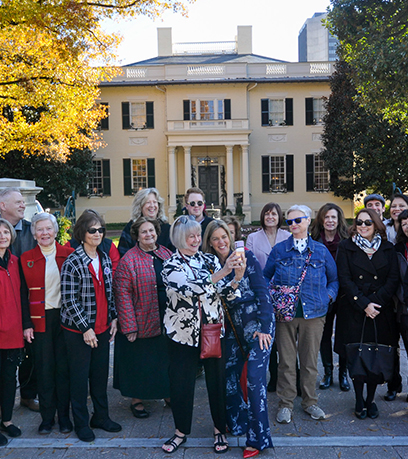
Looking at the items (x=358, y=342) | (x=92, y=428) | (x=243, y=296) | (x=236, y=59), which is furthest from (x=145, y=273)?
(x=236, y=59)

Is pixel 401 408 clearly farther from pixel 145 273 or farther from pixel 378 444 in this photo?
pixel 145 273

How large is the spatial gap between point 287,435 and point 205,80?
913 inches

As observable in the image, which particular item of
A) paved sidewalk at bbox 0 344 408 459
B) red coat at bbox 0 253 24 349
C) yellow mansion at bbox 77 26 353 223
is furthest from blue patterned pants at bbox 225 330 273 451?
yellow mansion at bbox 77 26 353 223

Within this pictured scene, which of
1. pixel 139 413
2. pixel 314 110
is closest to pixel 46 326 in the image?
pixel 139 413

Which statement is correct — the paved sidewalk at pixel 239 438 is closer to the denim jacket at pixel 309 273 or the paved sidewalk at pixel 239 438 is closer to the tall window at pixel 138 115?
the denim jacket at pixel 309 273

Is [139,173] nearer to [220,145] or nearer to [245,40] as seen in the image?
[220,145]

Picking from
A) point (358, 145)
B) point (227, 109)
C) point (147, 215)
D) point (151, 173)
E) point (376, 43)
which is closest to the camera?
point (147, 215)

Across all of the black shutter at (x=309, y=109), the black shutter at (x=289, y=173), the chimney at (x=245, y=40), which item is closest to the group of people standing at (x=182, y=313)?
the black shutter at (x=289, y=173)

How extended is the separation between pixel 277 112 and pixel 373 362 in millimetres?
23038

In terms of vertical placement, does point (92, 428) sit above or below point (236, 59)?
below

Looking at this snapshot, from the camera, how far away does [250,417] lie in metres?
3.50

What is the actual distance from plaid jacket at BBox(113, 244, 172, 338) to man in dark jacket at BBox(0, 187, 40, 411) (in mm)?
1089

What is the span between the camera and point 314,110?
25.5 metres

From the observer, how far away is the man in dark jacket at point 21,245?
4.43 meters
